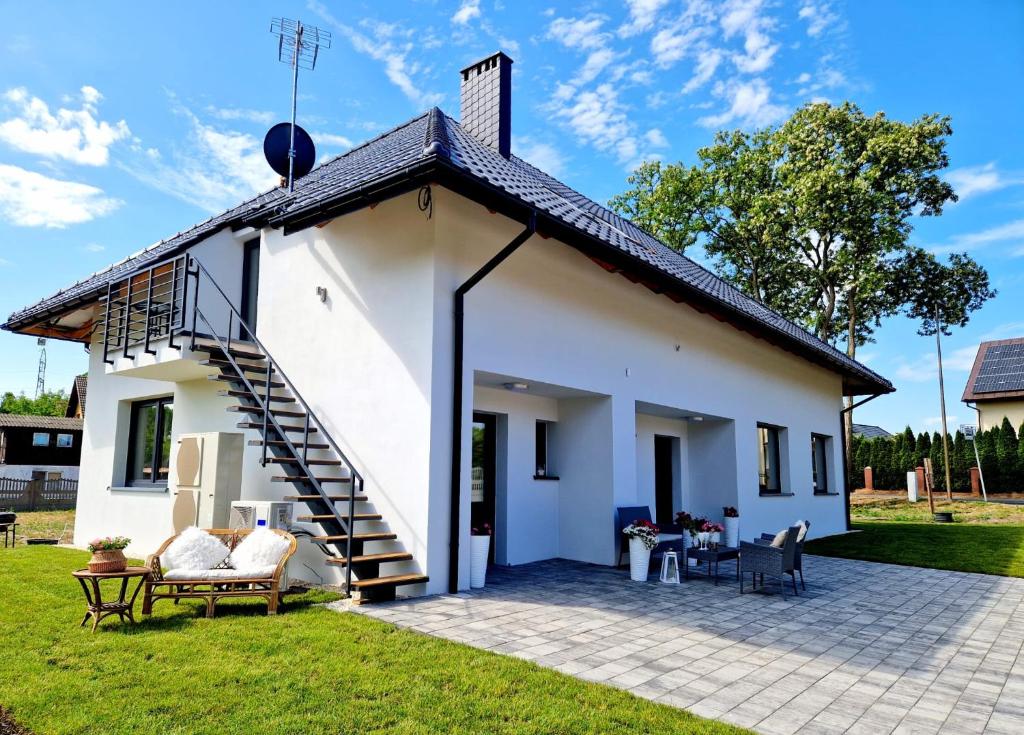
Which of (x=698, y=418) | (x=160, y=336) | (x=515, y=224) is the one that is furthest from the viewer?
(x=698, y=418)

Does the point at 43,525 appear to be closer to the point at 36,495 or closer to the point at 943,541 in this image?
the point at 36,495

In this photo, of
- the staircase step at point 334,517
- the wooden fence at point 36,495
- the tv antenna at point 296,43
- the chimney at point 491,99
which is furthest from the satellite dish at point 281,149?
the wooden fence at point 36,495

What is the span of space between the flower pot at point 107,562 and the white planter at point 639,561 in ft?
19.2

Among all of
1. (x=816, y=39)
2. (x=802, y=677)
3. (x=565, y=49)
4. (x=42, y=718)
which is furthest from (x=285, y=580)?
(x=816, y=39)

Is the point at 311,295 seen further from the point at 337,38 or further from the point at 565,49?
the point at 565,49

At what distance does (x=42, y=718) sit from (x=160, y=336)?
609 cm

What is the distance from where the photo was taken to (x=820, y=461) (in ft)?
57.6

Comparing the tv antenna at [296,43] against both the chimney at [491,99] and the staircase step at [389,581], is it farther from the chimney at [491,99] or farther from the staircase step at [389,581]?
the staircase step at [389,581]

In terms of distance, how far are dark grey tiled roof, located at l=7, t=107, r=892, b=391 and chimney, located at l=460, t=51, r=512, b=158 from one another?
34 centimetres

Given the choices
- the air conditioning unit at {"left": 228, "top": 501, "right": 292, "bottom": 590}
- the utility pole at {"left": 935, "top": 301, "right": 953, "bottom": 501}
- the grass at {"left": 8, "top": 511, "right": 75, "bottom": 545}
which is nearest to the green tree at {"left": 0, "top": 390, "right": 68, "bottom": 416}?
the grass at {"left": 8, "top": 511, "right": 75, "bottom": 545}

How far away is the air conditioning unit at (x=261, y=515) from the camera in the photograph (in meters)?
7.61

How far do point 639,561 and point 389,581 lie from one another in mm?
3559

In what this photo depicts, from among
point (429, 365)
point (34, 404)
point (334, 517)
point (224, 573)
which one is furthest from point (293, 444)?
point (34, 404)

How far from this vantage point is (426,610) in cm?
622
